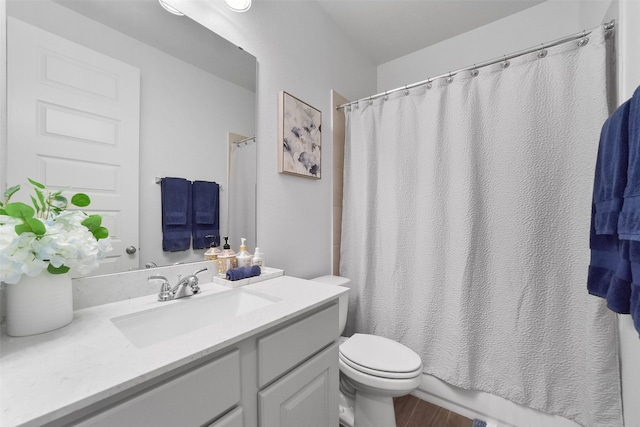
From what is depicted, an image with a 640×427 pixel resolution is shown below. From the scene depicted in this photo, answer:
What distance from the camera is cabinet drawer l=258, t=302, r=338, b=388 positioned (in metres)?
0.77

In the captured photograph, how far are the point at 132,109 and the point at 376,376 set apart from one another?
150 centimetres

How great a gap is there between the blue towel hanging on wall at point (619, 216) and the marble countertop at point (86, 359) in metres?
0.98

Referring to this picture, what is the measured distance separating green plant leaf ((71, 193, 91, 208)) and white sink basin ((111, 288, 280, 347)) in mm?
352

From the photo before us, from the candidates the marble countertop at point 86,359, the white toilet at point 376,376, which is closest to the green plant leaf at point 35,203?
the marble countertop at point 86,359

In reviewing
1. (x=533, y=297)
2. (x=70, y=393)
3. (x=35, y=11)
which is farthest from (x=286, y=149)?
(x=533, y=297)

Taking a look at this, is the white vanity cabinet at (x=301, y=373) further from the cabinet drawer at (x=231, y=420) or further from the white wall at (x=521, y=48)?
the white wall at (x=521, y=48)

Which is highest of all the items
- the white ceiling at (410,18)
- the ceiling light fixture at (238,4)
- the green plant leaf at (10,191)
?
the white ceiling at (410,18)

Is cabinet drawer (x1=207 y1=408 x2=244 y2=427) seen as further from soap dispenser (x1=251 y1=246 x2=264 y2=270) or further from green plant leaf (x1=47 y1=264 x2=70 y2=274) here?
soap dispenser (x1=251 y1=246 x2=264 y2=270)

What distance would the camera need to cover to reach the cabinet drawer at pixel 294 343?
77 centimetres

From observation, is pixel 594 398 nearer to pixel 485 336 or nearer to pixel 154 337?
pixel 485 336

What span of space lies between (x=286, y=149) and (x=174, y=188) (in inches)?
25.8

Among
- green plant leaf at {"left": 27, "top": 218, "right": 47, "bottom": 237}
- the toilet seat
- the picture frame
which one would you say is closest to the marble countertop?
green plant leaf at {"left": 27, "top": 218, "right": 47, "bottom": 237}

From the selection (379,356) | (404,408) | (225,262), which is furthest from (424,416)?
(225,262)

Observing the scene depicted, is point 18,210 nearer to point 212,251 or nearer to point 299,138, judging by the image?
point 212,251
